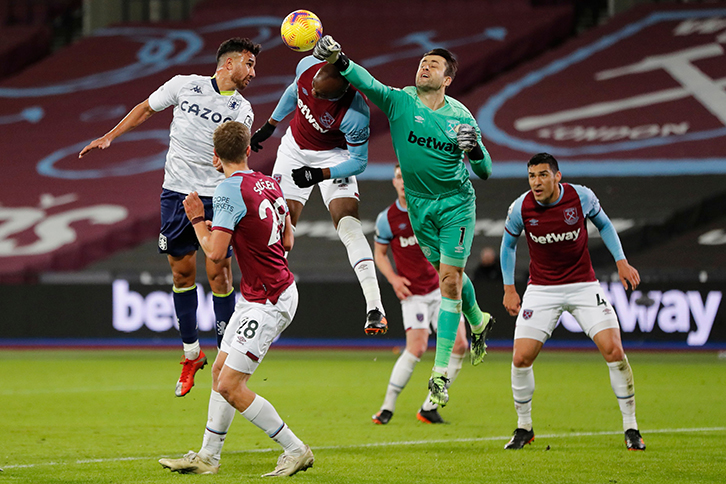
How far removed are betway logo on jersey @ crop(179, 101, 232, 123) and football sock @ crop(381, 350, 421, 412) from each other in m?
3.51

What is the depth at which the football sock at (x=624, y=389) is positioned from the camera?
8.50m

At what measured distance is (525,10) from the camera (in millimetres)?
29000

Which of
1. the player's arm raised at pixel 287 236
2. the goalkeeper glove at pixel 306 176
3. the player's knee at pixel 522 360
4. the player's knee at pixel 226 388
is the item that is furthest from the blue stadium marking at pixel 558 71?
the player's knee at pixel 226 388

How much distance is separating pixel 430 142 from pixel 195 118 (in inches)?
82.4

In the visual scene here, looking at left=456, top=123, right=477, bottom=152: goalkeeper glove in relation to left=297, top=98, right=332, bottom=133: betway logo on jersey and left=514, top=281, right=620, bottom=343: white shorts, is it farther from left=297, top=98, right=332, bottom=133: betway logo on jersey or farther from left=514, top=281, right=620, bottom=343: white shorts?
left=514, top=281, right=620, bottom=343: white shorts

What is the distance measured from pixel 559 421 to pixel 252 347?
15.2ft

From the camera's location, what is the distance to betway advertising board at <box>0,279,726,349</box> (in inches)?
652

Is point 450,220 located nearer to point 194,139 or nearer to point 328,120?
point 328,120

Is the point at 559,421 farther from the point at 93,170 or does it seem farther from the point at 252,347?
the point at 93,170

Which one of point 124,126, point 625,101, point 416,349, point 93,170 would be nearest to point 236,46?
point 124,126

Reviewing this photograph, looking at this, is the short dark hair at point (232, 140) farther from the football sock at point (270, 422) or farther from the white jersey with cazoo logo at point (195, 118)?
the football sock at point (270, 422)

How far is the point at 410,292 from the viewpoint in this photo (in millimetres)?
10953

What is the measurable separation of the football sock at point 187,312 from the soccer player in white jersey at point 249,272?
1.82 m

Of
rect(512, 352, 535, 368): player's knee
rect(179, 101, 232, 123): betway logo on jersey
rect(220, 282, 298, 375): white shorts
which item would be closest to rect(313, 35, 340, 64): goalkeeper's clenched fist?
rect(179, 101, 232, 123): betway logo on jersey
